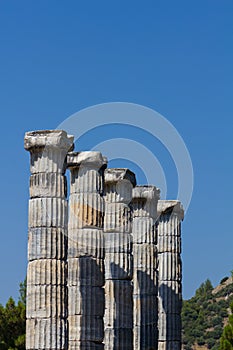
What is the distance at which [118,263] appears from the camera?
4438 cm

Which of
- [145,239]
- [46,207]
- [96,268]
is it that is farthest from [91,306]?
[145,239]

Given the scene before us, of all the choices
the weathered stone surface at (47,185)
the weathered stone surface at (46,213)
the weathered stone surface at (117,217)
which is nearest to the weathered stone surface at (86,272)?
the weathered stone surface at (46,213)

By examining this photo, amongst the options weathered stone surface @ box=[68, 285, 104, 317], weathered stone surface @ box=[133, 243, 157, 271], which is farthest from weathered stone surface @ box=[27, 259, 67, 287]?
weathered stone surface @ box=[133, 243, 157, 271]

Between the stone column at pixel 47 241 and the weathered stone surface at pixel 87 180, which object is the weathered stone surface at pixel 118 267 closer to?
the weathered stone surface at pixel 87 180

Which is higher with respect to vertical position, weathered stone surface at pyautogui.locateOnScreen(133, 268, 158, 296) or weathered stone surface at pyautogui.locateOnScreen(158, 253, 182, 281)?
weathered stone surface at pyautogui.locateOnScreen(158, 253, 182, 281)

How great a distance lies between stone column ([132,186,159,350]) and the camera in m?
48.1

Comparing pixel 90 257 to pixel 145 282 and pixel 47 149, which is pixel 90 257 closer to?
pixel 47 149

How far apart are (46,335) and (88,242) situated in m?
4.80

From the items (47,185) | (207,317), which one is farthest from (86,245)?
(207,317)

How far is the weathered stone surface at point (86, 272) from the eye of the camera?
135 feet

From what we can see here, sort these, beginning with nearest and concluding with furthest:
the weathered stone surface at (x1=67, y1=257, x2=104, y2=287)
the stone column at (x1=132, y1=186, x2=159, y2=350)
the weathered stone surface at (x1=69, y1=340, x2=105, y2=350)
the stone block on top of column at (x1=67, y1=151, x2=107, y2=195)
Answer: the weathered stone surface at (x1=69, y1=340, x2=105, y2=350) < the weathered stone surface at (x1=67, y1=257, x2=104, y2=287) < the stone block on top of column at (x1=67, y1=151, x2=107, y2=195) < the stone column at (x1=132, y1=186, x2=159, y2=350)

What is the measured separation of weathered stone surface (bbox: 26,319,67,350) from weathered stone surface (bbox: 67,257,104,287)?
11.1 feet

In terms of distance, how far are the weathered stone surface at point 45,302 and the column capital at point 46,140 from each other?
4.67m

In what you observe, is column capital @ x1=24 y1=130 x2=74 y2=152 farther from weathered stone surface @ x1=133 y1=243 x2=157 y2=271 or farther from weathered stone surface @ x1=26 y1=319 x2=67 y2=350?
weathered stone surface @ x1=133 y1=243 x2=157 y2=271
